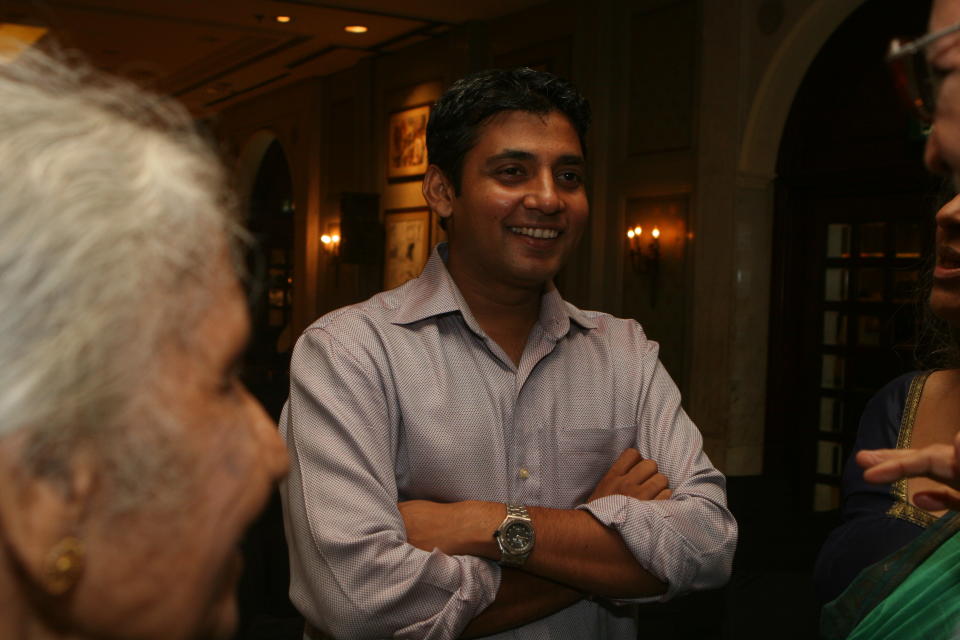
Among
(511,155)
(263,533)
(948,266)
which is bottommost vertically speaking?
(263,533)

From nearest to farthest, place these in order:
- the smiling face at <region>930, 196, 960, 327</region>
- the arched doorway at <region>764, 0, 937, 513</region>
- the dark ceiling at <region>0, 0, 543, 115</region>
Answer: the smiling face at <region>930, 196, 960, 327</region>, the arched doorway at <region>764, 0, 937, 513</region>, the dark ceiling at <region>0, 0, 543, 115</region>

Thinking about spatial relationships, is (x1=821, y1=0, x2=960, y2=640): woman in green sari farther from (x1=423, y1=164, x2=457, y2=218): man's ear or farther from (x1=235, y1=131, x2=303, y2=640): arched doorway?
(x1=423, y1=164, x2=457, y2=218): man's ear

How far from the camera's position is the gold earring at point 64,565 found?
615 mm

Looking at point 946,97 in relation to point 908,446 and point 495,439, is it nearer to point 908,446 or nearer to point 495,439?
point 908,446

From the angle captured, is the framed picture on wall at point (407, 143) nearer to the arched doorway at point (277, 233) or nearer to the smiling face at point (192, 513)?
the arched doorway at point (277, 233)

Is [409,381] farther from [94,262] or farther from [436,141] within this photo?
[94,262]

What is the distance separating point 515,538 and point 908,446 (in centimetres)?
79

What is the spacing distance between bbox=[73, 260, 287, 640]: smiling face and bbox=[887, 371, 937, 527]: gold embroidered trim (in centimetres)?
132

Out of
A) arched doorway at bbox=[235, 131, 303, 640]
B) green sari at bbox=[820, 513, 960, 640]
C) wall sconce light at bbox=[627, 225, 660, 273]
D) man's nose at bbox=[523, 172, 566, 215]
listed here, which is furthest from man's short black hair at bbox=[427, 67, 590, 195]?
wall sconce light at bbox=[627, 225, 660, 273]

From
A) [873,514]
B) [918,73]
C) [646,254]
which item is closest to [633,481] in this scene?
[873,514]

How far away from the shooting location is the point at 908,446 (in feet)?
5.67

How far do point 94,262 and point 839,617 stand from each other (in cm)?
137

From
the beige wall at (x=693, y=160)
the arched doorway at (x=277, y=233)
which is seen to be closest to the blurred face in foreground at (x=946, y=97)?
the beige wall at (x=693, y=160)

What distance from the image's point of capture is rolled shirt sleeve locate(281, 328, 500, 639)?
1.67 metres
